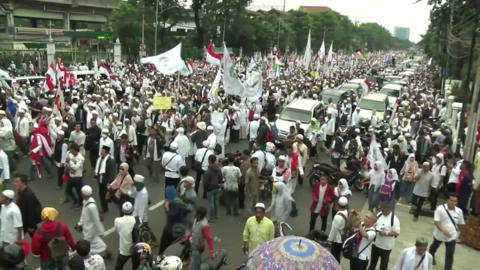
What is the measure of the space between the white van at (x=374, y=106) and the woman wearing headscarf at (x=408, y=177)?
8.78 m

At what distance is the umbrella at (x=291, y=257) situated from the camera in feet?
14.7

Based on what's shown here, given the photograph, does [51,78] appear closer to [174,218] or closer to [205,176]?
[205,176]

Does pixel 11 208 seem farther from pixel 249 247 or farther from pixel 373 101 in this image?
pixel 373 101

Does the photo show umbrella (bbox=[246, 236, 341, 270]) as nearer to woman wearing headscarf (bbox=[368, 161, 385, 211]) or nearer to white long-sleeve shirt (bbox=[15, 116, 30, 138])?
woman wearing headscarf (bbox=[368, 161, 385, 211])

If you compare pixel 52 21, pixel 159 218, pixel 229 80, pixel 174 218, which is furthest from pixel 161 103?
pixel 52 21

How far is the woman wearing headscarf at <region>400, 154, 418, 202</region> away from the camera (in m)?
10.6

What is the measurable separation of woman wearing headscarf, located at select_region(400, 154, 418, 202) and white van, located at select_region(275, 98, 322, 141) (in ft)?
16.9

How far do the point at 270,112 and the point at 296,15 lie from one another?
72.0m

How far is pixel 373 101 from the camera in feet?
69.0

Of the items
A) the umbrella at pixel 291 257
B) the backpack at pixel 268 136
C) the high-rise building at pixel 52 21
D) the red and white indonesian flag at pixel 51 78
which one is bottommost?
the backpack at pixel 268 136

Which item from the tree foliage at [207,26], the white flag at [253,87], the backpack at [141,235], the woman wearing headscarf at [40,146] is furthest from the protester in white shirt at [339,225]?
the tree foliage at [207,26]

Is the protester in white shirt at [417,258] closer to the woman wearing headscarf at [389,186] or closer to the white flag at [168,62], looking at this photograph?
the woman wearing headscarf at [389,186]

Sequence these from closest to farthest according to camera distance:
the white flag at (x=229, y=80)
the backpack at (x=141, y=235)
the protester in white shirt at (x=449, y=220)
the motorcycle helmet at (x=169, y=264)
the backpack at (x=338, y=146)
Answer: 1. the motorcycle helmet at (x=169, y=264)
2. the backpack at (x=141, y=235)
3. the protester in white shirt at (x=449, y=220)
4. the backpack at (x=338, y=146)
5. the white flag at (x=229, y=80)

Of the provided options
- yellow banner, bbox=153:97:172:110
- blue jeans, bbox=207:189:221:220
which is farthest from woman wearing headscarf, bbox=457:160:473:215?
yellow banner, bbox=153:97:172:110
